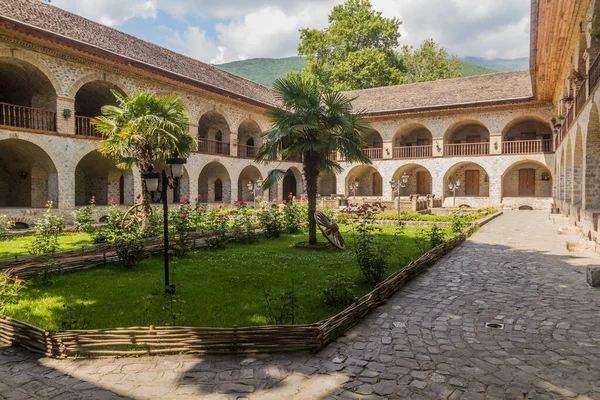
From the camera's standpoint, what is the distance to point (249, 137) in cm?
2678

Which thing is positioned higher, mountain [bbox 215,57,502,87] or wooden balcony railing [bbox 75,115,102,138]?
mountain [bbox 215,57,502,87]

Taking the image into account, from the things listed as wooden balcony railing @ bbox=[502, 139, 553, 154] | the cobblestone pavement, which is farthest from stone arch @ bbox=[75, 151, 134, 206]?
wooden balcony railing @ bbox=[502, 139, 553, 154]

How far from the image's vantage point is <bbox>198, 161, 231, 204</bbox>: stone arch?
22906mm

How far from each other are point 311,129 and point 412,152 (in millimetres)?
19485

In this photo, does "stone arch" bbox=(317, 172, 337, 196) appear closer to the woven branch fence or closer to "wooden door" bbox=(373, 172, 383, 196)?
"wooden door" bbox=(373, 172, 383, 196)

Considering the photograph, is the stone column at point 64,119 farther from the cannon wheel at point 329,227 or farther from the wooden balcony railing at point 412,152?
the wooden balcony railing at point 412,152

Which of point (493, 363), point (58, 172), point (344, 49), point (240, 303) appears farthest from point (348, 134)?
point (344, 49)

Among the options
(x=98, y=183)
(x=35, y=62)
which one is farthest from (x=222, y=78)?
(x=35, y=62)

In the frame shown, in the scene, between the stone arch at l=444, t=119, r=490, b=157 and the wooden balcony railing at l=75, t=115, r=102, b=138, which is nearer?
the wooden balcony railing at l=75, t=115, r=102, b=138

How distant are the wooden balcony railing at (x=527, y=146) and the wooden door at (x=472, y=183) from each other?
303 centimetres

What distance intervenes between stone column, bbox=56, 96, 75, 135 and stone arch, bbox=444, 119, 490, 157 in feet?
67.8

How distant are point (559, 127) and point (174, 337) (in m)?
20.2

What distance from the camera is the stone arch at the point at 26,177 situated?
14797 millimetres

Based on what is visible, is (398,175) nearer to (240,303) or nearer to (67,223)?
(67,223)
